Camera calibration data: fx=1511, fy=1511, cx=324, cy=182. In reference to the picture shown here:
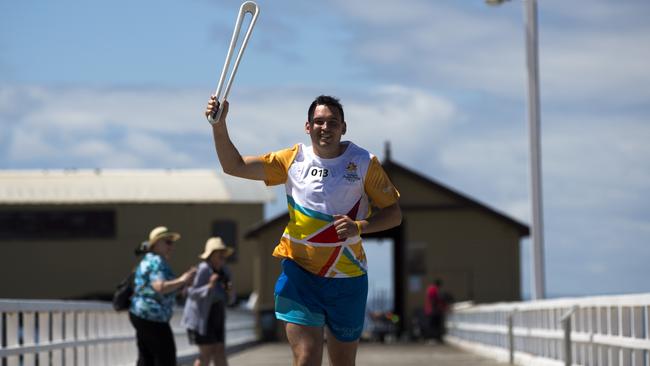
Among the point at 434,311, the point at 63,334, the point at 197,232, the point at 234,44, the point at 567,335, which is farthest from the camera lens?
the point at 197,232

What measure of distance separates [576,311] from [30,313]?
6.42 meters

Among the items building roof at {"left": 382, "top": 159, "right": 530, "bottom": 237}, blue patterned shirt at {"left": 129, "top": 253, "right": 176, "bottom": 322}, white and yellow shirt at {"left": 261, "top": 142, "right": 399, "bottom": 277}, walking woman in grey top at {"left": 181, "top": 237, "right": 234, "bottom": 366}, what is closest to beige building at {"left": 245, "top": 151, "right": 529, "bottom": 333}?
building roof at {"left": 382, "top": 159, "right": 530, "bottom": 237}

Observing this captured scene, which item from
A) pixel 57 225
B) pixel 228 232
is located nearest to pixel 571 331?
pixel 228 232

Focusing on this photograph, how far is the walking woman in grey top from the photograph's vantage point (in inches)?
688

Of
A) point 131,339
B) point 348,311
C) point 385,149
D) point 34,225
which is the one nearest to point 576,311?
point 131,339

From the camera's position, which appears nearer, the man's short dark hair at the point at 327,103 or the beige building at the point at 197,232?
the man's short dark hair at the point at 327,103

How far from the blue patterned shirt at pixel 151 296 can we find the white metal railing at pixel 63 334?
3.25 feet

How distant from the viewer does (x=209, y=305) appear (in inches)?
689

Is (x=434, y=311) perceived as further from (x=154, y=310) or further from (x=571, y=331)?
(x=154, y=310)

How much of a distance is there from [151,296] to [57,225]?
36663 mm

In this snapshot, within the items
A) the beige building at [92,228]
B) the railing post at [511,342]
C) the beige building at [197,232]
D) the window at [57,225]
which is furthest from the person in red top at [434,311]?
the railing post at [511,342]

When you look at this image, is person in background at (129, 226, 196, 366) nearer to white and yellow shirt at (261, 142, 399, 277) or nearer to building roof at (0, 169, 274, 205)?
white and yellow shirt at (261, 142, 399, 277)

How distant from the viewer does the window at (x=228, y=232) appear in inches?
1930

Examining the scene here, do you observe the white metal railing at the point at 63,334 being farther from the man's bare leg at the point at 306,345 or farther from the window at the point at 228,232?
the window at the point at 228,232
